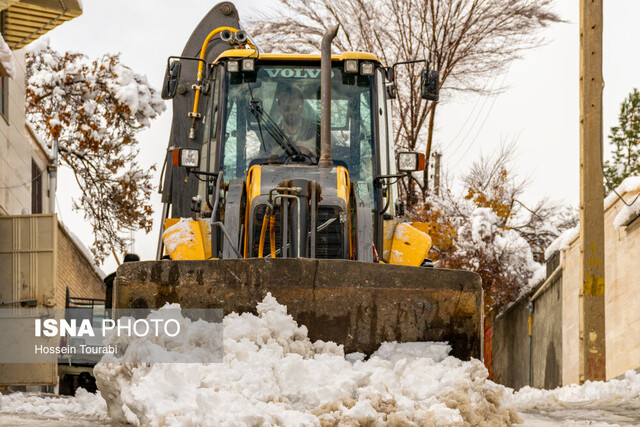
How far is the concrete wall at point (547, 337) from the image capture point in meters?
18.6

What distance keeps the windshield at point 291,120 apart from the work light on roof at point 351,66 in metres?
0.08

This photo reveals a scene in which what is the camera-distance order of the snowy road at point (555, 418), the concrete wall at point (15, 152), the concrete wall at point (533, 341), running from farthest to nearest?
the concrete wall at point (15, 152) < the concrete wall at point (533, 341) < the snowy road at point (555, 418)

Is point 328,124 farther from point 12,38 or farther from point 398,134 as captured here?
point 398,134

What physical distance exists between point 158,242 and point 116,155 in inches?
599

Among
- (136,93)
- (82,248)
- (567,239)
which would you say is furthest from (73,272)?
(567,239)

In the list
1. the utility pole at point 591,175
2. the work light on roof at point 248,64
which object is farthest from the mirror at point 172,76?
the utility pole at point 591,175

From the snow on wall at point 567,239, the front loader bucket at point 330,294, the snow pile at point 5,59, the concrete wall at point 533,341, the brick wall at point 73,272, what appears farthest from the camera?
the brick wall at point 73,272

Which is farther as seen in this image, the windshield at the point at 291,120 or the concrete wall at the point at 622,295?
the concrete wall at the point at 622,295

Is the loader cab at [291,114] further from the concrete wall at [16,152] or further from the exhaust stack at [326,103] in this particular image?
the concrete wall at [16,152]

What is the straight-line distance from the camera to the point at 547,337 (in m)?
19.7

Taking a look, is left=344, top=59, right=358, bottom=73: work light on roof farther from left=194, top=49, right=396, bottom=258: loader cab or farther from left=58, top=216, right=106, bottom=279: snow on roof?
left=58, top=216, right=106, bottom=279: snow on roof

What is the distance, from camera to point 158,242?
1086 cm

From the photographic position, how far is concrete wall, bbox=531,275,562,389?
18.6m

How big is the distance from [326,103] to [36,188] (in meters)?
17.5
